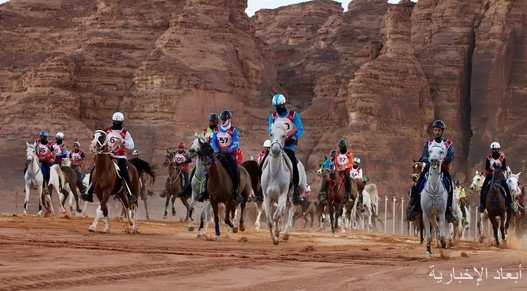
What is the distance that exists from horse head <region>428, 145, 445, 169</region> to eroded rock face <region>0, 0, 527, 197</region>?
284ft

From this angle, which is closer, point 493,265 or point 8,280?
point 8,280

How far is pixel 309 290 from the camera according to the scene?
46.5ft

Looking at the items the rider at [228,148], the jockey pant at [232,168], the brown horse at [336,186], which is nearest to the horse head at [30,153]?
the brown horse at [336,186]

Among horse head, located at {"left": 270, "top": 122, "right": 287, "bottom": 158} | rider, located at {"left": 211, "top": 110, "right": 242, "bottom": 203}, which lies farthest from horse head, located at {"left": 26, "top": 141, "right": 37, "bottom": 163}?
horse head, located at {"left": 270, "top": 122, "right": 287, "bottom": 158}

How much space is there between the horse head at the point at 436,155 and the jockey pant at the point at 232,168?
5846 millimetres

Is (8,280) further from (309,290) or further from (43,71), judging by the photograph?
(43,71)

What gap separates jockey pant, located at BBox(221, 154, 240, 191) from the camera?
27.2 m

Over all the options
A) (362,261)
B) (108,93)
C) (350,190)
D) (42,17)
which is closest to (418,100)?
(108,93)

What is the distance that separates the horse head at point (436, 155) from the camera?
22547 mm

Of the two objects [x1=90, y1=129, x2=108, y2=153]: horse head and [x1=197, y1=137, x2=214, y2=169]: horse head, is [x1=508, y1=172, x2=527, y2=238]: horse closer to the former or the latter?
[x1=197, y1=137, x2=214, y2=169]: horse head

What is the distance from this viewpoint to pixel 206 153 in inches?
1041

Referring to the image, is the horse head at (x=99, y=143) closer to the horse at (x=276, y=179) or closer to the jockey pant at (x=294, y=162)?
the horse at (x=276, y=179)

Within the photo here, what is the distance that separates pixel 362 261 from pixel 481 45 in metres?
118

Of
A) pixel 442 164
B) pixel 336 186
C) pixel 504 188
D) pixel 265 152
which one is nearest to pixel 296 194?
pixel 442 164
